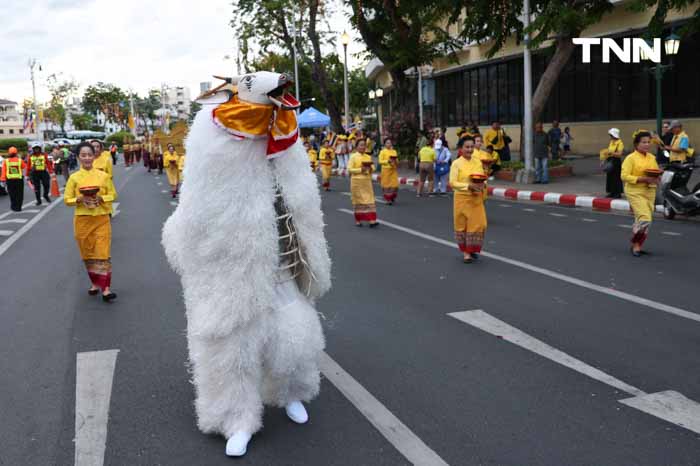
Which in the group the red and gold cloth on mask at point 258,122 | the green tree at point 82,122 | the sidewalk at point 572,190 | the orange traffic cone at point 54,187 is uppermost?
the green tree at point 82,122

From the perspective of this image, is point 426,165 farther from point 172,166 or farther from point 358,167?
point 172,166

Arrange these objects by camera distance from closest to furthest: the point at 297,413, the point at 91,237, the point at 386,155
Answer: the point at 297,413, the point at 91,237, the point at 386,155

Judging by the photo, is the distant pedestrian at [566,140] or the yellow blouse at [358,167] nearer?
the yellow blouse at [358,167]

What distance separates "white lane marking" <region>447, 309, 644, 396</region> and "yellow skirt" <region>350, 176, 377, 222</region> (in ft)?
22.1

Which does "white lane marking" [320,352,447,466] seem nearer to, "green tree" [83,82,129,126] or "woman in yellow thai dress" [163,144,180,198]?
"woman in yellow thai dress" [163,144,180,198]

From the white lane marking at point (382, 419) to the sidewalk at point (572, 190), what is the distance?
11375mm

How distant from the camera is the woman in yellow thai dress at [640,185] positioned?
9.79m

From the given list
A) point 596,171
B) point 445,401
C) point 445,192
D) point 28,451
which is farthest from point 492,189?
point 28,451

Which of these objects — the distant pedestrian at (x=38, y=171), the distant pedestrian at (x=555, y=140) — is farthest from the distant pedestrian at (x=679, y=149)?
the distant pedestrian at (x=38, y=171)

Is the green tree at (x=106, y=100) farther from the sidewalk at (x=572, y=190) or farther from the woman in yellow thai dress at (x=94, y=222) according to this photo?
the woman in yellow thai dress at (x=94, y=222)

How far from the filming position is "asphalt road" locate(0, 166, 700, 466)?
4.13 metres

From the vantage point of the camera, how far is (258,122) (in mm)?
3953

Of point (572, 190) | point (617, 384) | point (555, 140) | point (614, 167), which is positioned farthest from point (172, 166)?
point (617, 384)

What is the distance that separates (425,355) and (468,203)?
14.2ft
